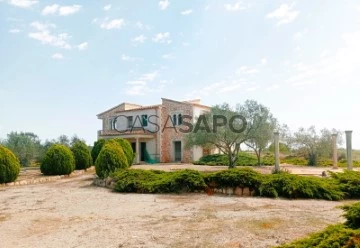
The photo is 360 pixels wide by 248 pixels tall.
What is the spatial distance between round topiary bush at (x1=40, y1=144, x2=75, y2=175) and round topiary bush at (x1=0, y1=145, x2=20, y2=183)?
2761 millimetres

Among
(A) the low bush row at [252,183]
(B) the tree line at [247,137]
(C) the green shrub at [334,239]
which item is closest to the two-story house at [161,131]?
(B) the tree line at [247,137]

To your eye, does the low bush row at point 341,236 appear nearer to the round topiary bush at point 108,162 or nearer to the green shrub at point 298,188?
the green shrub at point 298,188

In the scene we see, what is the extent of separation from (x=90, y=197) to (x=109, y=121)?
1009 inches

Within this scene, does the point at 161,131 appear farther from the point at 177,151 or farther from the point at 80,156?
the point at 80,156

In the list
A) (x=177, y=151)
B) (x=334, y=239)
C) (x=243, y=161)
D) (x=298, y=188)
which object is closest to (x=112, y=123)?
(x=177, y=151)

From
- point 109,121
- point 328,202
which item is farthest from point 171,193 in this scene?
point 109,121

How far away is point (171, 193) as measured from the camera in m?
10.4

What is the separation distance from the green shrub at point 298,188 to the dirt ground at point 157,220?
42cm

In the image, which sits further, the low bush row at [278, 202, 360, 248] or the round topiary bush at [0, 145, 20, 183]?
the round topiary bush at [0, 145, 20, 183]

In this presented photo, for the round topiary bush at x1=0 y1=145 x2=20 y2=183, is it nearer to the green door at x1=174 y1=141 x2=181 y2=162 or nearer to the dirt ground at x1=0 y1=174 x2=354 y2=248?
the dirt ground at x1=0 y1=174 x2=354 y2=248

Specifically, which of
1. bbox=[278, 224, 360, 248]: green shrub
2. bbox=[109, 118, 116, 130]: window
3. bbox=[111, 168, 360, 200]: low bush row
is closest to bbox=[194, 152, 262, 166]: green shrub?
bbox=[109, 118, 116, 130]: window

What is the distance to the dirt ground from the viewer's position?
5.22m

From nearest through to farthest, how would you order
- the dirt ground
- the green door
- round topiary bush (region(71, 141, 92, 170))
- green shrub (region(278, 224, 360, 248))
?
1. green shrub (region(278, 224, 360, 248))
2. the dirt ground
3. round topiary bush (region(71, 141, 92, 170))
4. the green door

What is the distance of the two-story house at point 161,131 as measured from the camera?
29.5 meters
